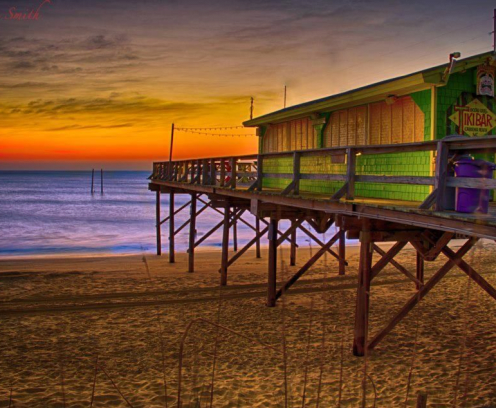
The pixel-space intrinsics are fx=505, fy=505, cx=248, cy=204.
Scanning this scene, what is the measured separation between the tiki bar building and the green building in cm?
2

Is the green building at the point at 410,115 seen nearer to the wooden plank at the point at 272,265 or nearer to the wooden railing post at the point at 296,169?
the wooden railing post at the point at 296,169

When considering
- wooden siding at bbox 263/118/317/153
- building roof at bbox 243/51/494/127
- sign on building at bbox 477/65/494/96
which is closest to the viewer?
building roof at bbox 243/51/494/127

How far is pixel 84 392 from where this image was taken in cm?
677

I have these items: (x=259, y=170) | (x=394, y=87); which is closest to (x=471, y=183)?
(x=394, y=87)

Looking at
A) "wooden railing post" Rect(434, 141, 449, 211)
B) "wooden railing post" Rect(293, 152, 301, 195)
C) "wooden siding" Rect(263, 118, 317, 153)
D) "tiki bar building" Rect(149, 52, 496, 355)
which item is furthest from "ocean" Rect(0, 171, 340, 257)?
"wooden railing post" Rect(434, 141, 449, 211)

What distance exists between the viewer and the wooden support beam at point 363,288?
7398mm

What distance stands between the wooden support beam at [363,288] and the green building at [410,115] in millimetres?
2818

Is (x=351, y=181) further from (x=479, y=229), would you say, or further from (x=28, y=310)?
(x=28, y=310)

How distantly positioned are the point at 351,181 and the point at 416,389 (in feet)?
9.78

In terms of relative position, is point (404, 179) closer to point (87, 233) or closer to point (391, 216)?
point (391, 216)

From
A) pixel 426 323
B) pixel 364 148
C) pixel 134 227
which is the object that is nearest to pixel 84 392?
pixel 364 148

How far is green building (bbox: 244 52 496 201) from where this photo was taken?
9.62 m

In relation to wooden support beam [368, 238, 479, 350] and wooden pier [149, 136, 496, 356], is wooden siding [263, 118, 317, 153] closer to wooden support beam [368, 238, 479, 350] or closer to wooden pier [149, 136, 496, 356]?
wooden pier [149, 136, 496, 356]

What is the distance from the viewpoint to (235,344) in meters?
8.59
